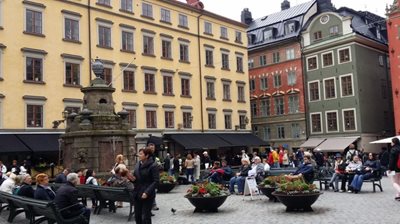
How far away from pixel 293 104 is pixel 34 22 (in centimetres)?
2700

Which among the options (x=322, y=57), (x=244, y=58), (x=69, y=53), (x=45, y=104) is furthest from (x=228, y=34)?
(x=45, y=104)

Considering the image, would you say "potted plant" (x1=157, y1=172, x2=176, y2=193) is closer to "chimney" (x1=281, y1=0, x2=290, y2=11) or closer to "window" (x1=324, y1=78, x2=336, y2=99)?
"window" (x1=324, y1=78, x2=336, y2=99)

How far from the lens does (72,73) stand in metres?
32.7

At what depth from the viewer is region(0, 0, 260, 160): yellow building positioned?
1176 inches

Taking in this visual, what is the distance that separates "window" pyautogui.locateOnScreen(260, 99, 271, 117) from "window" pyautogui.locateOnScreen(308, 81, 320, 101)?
15.8 ft

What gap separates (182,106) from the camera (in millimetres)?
39750

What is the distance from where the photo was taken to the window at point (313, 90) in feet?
150

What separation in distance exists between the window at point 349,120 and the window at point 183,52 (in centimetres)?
1581

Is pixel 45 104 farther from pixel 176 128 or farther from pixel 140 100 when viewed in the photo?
pixel 176 128

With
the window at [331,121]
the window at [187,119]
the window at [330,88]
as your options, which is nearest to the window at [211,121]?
the window at [187,119]

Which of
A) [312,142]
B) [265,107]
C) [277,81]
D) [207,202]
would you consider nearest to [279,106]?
[265,107]

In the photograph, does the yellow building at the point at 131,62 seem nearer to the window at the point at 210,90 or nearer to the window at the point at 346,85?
the window at the point at 210,90

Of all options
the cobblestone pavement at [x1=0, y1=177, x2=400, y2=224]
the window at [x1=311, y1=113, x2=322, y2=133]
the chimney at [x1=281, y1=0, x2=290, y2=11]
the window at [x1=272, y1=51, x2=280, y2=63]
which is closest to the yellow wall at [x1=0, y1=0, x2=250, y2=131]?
the window at [x1=272, y1=51, x2=280, y2=63]

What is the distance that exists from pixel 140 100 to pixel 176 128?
169 inches
